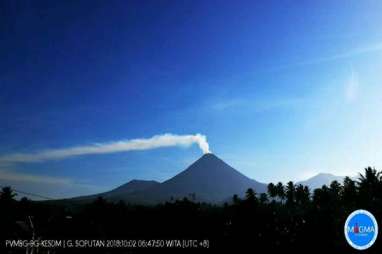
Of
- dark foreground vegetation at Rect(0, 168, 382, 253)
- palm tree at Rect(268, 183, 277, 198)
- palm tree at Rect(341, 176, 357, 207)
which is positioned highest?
→ palm tree at Rect(268, 183, 277, 198)

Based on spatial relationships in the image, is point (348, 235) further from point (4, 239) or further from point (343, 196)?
point (343, 196)

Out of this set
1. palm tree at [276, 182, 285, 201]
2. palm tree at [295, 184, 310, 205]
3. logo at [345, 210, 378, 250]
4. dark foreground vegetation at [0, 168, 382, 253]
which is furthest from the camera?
palm tree at [276, 182, 285, 201]

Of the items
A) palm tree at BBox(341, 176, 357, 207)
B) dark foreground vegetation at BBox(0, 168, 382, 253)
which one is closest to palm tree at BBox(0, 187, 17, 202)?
dark foreground vegetation at BBox(0, 168, 382, 253)

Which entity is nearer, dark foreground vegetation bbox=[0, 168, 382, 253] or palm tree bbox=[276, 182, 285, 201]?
dark foreground vegetation bbox=[0, 168, 382, 253]

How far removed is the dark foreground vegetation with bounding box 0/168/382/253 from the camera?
2078 inches

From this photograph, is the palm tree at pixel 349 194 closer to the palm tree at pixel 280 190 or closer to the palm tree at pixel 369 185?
the palm tree at pixel 369 185

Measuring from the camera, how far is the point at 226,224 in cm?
6638

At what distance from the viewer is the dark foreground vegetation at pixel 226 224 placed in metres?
52.8

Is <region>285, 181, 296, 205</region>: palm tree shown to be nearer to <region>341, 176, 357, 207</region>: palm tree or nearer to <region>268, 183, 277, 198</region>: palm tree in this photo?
<region>268, 183, 277, 198</region>: palm tree

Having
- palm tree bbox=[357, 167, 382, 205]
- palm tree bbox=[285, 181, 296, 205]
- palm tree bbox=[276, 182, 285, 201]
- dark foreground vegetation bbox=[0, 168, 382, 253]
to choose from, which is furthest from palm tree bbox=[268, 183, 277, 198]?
palm tree bbox=[357, 167, 382, 205]

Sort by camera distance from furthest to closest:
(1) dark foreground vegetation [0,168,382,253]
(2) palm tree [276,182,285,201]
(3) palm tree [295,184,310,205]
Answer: (2) palm tree [276,182,285,201]
(3) palm tree [295,184,310,205]
(1) dark foreground vegetation [0,168,382,253]

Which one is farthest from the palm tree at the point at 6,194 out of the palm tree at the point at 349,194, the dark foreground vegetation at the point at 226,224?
the palm tree at the point at 349,194

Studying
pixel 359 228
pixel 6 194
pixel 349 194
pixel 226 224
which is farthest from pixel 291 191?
pixel 359 228

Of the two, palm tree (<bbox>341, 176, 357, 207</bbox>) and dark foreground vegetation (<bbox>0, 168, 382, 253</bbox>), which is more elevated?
palm tree (<bbox>341, 176, 357, 207</bbox>)
